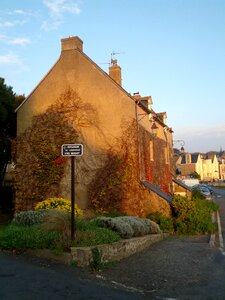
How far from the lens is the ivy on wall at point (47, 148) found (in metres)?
18.1

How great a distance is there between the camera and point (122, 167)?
17.3 meters

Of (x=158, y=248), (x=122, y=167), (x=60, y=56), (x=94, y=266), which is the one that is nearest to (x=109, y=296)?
(x=94, y=266)

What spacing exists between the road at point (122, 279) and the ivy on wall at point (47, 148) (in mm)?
8792

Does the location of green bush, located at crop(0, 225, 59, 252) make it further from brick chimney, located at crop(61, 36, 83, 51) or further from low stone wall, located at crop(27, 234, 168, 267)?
brick chimney, located at crop(61, 36, 83, 51)

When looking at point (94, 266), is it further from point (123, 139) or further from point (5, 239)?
point (123, 139)

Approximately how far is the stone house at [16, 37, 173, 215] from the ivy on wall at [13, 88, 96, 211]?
49mm

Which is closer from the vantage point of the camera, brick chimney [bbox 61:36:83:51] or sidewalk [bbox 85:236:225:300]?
sidewalk [bbox 85:236:225:300]

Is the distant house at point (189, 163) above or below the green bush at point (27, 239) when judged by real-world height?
above

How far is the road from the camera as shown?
6660 millimetres

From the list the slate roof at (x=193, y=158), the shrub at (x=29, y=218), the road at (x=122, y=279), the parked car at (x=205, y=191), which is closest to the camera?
the road at (x=122, y=279)

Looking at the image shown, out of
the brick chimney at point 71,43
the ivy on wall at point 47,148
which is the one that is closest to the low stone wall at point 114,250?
the ivy on wall at point 47,148

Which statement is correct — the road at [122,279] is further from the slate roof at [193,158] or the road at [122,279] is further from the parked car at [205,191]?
the slate roof at [193,158]

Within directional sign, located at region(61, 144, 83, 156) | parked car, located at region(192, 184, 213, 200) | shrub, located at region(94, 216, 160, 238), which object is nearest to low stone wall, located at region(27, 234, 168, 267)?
shrub, located at region(94, 216, 160, 238)

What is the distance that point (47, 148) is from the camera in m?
18.2
